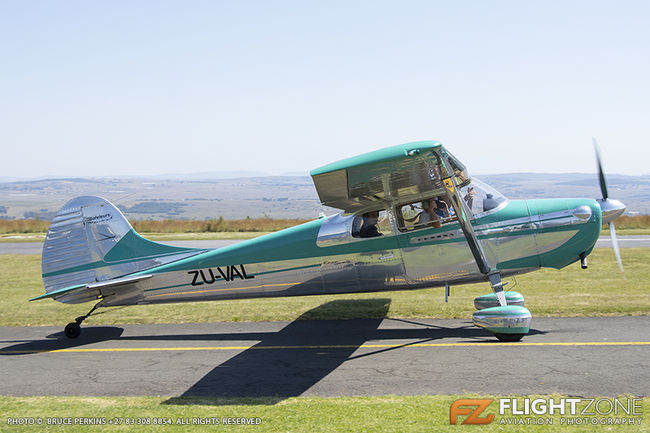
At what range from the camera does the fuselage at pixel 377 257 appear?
853 centimetres

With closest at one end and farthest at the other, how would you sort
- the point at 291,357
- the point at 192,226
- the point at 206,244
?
the point at 291,357
the point at 206,244
the point at 192,226

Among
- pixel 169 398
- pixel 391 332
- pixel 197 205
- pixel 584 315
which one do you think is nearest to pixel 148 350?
pixel 169 398

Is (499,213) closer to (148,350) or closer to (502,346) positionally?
(502,346)

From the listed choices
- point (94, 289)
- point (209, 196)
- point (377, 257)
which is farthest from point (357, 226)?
point (209, 196)

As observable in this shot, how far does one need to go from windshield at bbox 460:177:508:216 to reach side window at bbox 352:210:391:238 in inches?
53.7

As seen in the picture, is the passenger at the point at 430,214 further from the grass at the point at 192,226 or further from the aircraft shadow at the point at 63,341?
the grass at the point at 192,226

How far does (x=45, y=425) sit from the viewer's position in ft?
18.0

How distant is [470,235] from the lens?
819 centimetres

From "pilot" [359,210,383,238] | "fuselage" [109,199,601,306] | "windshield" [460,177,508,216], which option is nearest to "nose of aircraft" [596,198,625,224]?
"fuselage" [109,199,601,306]

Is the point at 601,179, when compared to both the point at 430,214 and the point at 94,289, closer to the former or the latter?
the point at 430,214

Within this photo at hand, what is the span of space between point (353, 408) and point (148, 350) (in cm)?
438

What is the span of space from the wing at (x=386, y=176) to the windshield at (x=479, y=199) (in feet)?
0.65

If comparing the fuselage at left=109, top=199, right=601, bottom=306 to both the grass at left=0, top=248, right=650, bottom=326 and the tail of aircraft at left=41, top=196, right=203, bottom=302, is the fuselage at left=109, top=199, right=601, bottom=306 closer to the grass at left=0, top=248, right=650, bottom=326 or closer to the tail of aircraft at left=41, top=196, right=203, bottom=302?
the tail of aircraft at left=41, top=196, right=203, bottom=302

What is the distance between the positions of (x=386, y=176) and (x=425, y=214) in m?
1.55
